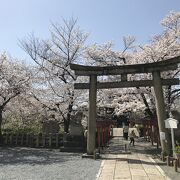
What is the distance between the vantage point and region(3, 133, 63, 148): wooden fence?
19.9 meters

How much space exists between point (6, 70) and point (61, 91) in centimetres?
484

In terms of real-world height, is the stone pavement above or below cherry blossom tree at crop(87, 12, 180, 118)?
below

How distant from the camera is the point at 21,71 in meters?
23.8

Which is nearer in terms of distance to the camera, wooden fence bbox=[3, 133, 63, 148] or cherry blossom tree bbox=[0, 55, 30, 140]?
wooden fence bbox=[3, 133, 63, 148]

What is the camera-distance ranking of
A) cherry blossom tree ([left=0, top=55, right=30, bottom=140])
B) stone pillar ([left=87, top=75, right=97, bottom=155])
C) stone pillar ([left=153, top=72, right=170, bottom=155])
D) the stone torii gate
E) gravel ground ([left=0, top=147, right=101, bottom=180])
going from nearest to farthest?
gravel ground ([left=0, top=147, right=101, bottom=180]), stone pillar ([left=153, top=72, right=170, bottom=155]), the stone torii gate, stone pillar ([left=87, top=75, right=97, bottom=155]), cherry blossom tree ([left=0, top=55, right=30, bottom=140])

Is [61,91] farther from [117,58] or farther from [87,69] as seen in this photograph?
[87,69]

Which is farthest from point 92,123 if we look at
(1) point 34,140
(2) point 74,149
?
(1) point 34,140

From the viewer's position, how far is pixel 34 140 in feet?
67.8

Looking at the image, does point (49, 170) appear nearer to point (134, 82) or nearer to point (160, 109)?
point (160, 109)

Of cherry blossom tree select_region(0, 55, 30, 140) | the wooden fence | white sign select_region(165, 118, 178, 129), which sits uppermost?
cherry blossom tree select_region(0, 55, 30, 140)

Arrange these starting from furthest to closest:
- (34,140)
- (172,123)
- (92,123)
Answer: (34,140), (92,123), (172,123)

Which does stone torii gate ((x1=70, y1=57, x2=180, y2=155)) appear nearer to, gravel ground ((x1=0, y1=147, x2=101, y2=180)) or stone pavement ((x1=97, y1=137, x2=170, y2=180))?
stone pavement ((x1=97, y1=137, x2=170, y2=180))

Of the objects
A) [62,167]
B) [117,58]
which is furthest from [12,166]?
[117,58]

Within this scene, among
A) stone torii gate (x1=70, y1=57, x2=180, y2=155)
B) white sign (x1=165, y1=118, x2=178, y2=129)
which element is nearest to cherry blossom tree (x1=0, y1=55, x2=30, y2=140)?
stone torii gate (x1=70, y1=57, x2=180, y2=155)
